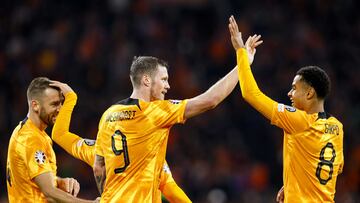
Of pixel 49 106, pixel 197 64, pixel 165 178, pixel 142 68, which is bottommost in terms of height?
pixel 165 178

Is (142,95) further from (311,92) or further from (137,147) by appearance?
(311,92)

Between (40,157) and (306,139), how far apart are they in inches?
94.7

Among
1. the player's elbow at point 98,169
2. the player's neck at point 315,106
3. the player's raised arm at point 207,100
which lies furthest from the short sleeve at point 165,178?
the player's neck at point 315,106

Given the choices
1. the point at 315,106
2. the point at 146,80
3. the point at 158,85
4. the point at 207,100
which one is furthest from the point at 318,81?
the point at 146,80

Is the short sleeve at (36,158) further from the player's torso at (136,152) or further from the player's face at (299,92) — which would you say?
the player's face at (299,92)

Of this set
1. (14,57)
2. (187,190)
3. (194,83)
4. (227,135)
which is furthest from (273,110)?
(14,57)

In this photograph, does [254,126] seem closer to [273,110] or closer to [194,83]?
[194,83]

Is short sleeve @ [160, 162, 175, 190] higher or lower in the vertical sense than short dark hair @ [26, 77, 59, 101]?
lower

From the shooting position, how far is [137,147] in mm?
6090

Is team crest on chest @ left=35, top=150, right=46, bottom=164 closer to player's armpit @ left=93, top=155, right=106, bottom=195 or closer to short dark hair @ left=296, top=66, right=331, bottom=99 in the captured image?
player's armpit @ left=93, top=155, right=106, bottom=195

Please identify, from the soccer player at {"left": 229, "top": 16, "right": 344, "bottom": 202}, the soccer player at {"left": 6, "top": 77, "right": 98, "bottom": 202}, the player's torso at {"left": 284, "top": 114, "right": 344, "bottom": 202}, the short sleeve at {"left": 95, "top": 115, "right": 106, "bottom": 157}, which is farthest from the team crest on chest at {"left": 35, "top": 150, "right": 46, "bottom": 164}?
the player's torso at {"left": 284, "top": 114, "right": 344, "bottom": 202}

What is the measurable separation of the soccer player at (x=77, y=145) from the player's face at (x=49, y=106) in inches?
4.1

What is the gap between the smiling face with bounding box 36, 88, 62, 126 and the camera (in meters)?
6.73

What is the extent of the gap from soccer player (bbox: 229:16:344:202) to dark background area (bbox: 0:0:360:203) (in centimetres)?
528
